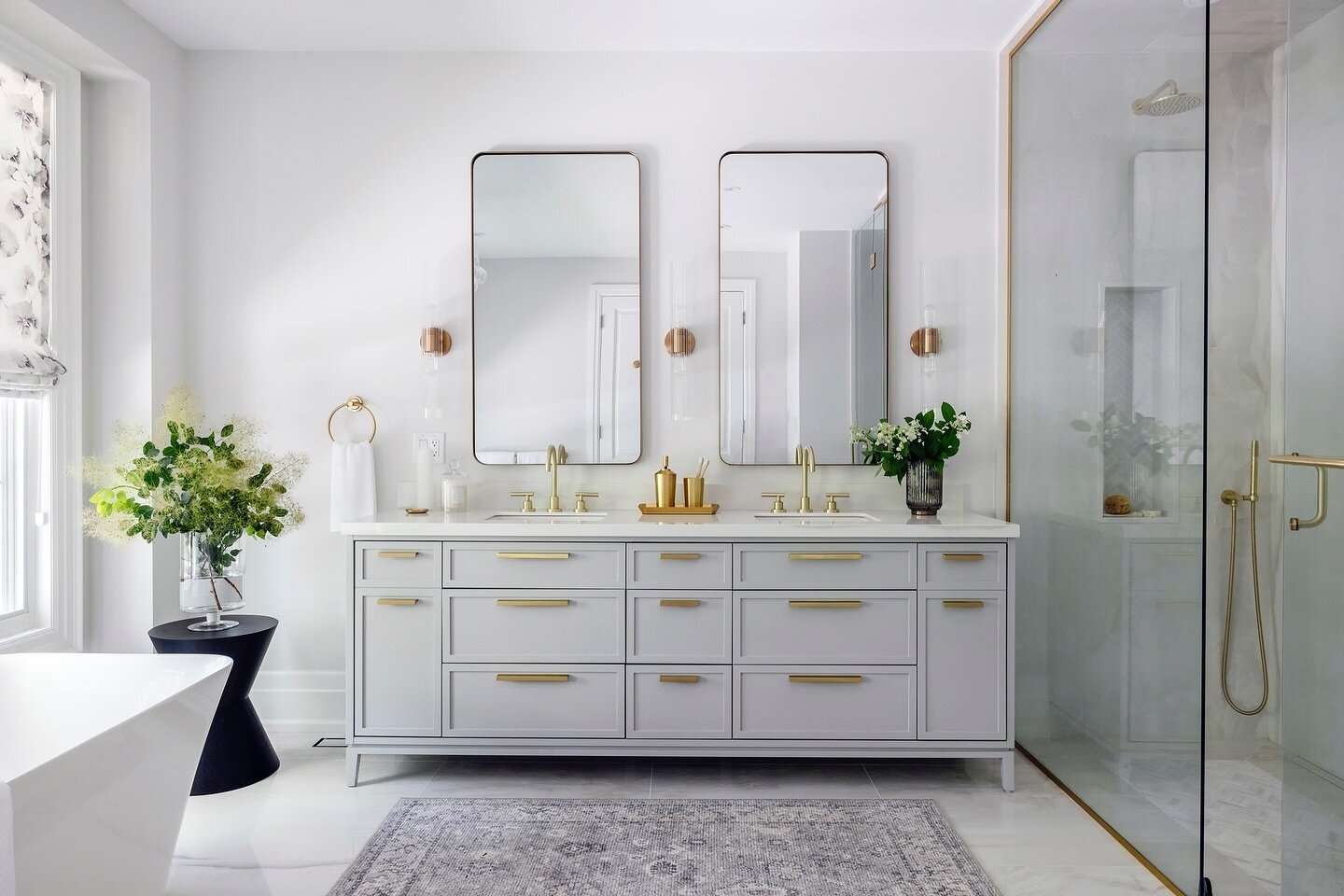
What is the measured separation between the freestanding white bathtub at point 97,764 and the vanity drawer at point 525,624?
0.79 metres

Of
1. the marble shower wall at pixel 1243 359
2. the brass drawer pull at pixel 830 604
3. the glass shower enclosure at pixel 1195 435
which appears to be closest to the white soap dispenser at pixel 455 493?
the brass drawer pull at pixel 830 604

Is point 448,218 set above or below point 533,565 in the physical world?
above

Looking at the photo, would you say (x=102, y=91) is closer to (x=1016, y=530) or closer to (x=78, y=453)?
(x=78, y=453)

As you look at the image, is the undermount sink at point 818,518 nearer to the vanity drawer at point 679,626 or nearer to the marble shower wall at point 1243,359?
the vanity drawer at point 679,626

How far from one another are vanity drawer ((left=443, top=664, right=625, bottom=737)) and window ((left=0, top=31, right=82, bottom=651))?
4.73ft

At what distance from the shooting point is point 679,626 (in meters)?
2.85

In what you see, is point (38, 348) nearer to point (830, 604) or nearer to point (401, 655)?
point (401, 655)

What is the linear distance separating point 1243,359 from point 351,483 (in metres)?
2.89

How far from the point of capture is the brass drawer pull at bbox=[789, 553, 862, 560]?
9.24ft

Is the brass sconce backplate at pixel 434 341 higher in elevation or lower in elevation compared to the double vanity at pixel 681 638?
higher

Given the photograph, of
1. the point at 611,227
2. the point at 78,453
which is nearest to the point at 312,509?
the point at 78,453

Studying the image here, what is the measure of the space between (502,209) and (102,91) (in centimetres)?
148

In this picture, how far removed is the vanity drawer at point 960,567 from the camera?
2822 mm

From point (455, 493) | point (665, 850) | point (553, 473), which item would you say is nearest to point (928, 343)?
point (553, 473)
